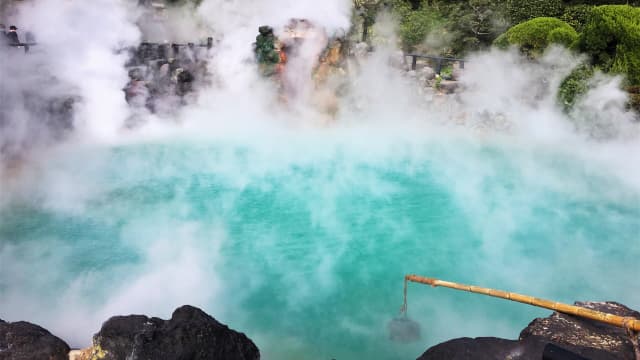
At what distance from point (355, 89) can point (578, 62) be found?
13.0 feet

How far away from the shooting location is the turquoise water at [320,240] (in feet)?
12.8

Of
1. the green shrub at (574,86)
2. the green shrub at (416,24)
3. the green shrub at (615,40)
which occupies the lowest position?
the green shrub at (574,86)

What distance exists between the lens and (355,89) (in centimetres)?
1018

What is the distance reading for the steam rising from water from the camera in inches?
157

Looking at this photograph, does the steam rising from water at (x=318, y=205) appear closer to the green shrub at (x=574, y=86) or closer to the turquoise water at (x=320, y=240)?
the turquoise water at (x=320, y=240)

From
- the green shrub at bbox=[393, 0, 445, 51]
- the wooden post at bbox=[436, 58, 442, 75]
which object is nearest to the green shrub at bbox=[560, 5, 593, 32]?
the green shrub at bbox=[393, 0, 445, 51]

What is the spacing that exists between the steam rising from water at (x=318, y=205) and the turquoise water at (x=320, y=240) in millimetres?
22

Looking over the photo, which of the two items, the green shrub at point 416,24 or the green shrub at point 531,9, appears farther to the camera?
the green shrub at point 416,24

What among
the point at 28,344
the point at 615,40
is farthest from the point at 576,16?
the point at 28,344

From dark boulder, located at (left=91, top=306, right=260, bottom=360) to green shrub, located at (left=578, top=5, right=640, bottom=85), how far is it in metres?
7.97

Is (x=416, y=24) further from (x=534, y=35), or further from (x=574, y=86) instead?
(x=574, y=86)

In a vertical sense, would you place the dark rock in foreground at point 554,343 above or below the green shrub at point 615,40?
below

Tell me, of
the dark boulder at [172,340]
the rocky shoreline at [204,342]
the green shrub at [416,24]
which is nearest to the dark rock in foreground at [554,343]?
the rocky shoreline at [204,342]

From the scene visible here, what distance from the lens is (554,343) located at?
276 centimetres
